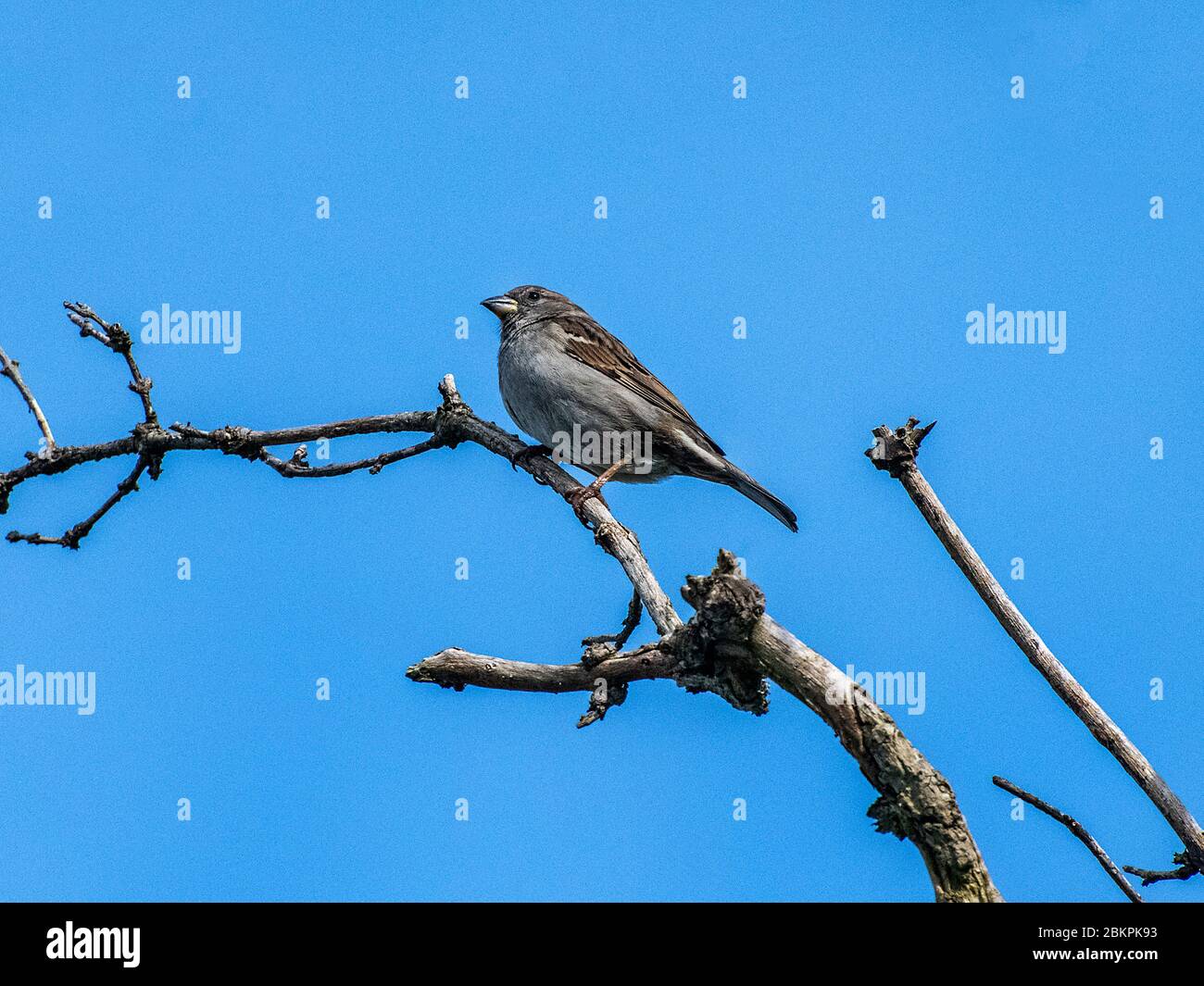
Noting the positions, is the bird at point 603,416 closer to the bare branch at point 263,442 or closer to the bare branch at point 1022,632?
the bare branch at point 263,442

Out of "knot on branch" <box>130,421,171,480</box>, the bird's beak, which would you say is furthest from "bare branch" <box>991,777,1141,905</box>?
the bird's beak

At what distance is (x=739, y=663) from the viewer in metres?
4.31

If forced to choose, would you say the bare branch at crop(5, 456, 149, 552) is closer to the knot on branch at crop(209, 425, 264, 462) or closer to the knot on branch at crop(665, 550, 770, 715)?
the knot on branch at crop(209, 425, 264, 462)

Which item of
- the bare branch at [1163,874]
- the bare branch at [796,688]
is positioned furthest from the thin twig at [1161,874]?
the bare branch at [796,688]

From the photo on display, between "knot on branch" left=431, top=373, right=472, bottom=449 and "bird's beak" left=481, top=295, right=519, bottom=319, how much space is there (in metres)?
2.27

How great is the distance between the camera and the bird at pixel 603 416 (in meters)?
7.77

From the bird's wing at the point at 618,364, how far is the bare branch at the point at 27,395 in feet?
11.6

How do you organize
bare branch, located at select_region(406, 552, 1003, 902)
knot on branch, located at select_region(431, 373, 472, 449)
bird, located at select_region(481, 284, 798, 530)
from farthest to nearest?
1. bird, located at select_region(481, 284, 798, 530)
2. knot on branch, located at select_region(431, 373, 472, 449)
3. bare branch, located at select_region(406, 552, 1003, 902)

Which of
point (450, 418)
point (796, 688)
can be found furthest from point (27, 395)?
point (796, 688)

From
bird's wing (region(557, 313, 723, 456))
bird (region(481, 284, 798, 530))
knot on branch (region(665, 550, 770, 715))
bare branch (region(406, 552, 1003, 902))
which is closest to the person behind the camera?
bare branch (region(406, 552, 1003, 902))

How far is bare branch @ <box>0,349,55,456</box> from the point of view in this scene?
21.5 feet

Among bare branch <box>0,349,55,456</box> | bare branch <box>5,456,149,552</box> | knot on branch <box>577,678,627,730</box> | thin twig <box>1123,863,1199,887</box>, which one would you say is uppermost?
bare branch <box>0,349,55,456</box>
